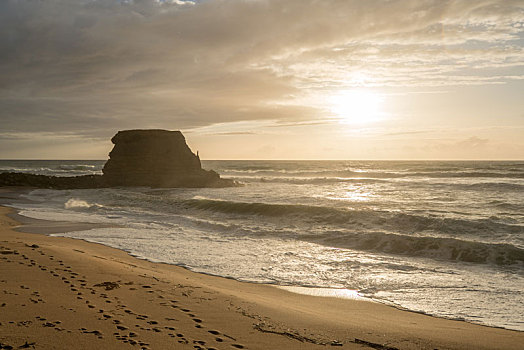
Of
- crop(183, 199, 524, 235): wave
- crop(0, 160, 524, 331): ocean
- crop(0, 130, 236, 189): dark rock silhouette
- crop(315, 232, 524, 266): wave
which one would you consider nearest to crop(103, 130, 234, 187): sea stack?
crop(0, 130, 236, 189): dark rock silhouette

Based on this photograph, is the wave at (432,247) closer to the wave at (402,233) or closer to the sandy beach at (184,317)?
the wave at (402,233)

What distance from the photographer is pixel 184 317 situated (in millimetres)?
5680

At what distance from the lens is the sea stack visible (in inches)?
1719

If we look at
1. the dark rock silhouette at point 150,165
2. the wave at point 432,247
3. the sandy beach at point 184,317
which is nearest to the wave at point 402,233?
the wave at point 432,247

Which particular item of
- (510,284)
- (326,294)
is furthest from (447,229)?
(326,294)

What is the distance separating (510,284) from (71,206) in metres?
24.5

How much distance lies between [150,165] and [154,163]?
1.68 ft

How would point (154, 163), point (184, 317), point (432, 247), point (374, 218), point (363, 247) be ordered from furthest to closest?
point (154, 163) < point (374, 218) < point (363, 247) < point (432, 247) < point (184, 317)

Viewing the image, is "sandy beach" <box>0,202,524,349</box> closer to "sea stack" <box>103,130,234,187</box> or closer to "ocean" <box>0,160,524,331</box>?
"ocean" <box>0,160,524,331</box>

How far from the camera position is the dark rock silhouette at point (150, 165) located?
43656 mm

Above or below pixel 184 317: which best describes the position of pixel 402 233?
below

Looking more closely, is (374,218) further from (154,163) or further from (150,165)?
(150,165)

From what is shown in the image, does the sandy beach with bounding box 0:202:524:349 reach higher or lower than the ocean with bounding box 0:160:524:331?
higher

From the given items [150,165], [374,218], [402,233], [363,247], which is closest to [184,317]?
[363,247]
